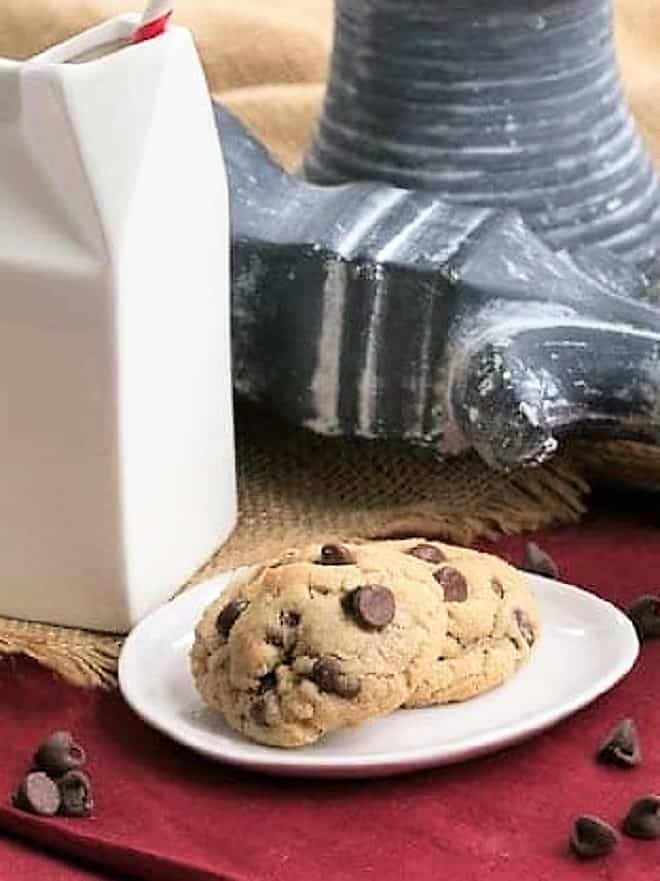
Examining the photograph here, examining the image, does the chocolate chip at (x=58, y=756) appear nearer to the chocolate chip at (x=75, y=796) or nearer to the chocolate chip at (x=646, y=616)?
the chocolate chip at (x=75, y=796)

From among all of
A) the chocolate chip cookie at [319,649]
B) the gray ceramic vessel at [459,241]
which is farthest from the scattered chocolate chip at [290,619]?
the gray ceramic vessel at [459,241]

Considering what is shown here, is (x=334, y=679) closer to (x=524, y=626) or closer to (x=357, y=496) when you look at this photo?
(x=524, y=626)

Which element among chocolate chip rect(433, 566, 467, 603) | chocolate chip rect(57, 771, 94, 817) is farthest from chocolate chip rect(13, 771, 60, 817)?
chocolate chip rect(433, 566, 467, 603)

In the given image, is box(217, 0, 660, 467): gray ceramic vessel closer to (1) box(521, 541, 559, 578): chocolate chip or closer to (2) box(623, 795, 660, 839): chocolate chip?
(1) box(521, 541, 559, 578): chocolate chip

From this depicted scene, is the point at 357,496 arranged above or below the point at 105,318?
below

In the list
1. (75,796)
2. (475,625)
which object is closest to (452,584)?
(475,625)

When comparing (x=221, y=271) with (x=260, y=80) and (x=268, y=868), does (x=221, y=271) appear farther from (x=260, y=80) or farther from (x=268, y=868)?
(x=260, y=80)
